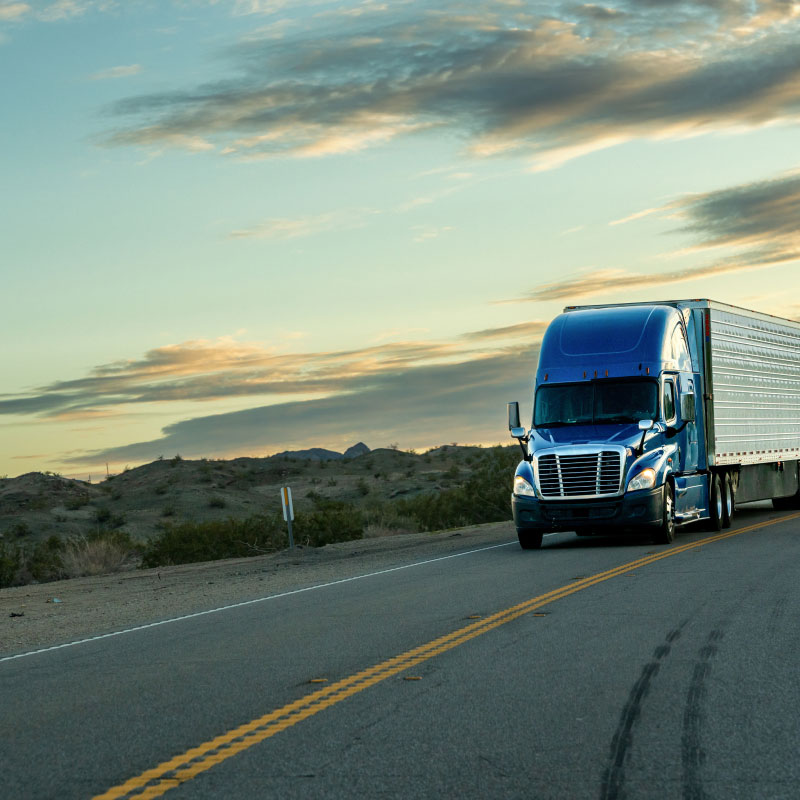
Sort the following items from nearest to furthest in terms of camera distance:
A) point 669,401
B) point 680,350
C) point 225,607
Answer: point 225,607 → point 669,401 → point 680,350

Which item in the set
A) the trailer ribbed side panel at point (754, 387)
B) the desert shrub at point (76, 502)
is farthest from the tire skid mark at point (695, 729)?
the desert shrub at point (76, 502)

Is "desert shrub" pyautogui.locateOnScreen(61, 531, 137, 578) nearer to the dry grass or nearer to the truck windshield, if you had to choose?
the dry grass

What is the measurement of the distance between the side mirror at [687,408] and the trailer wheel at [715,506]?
8.16 feet

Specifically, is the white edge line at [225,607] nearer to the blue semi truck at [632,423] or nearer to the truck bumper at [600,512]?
the truck bumper at [600,512]

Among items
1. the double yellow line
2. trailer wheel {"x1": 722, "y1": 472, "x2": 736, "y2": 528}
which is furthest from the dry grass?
the double yellow line

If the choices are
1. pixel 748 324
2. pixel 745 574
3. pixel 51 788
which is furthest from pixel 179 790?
pixel 748 324

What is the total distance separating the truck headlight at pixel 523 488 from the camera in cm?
2100

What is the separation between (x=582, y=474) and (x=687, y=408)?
10.8ft

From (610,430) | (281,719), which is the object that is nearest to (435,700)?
(281,719)

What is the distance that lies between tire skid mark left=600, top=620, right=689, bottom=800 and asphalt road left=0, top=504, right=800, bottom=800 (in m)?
0.02

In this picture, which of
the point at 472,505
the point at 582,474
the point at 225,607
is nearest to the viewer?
the point at 225,607

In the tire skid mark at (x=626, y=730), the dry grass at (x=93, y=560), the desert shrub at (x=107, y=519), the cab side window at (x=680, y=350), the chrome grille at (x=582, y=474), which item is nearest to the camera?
the tire skid mark at (x=626, y=730)

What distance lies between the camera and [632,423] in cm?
2133

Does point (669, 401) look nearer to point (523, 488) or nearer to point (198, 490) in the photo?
point (523, 488)
